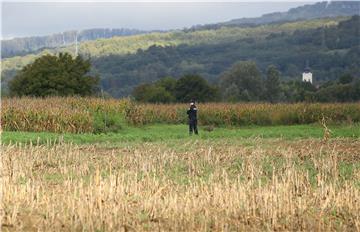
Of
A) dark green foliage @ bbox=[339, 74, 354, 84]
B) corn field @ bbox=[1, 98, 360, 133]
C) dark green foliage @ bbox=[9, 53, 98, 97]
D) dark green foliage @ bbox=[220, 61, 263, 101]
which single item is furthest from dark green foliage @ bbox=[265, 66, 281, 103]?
corn field @ bbox=[1, 98, 360, 133]

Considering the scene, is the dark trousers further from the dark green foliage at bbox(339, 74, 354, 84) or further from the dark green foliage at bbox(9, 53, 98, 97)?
the dark green foliage at bbox(339, 74, 354, 84)

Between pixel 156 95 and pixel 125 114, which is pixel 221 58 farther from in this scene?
pixel 125 114

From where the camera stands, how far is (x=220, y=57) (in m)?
170

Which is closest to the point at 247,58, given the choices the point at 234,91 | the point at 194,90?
the point at 234,91

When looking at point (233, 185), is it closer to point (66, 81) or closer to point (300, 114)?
point (300, 114)

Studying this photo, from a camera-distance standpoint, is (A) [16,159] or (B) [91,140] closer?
(A) [16,159]

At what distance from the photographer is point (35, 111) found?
109 ft

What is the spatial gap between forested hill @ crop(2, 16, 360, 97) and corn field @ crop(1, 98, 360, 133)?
2917 inches

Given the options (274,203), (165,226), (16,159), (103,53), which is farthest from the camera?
(103,53)

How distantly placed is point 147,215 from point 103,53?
16883 centimetres

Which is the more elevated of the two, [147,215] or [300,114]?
[147,215]

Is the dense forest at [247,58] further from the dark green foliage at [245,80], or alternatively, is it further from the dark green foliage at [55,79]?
the dark green foliage at [55,79]

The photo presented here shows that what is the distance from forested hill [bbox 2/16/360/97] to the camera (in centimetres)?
13950

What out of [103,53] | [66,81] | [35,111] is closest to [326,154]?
[35,111]
